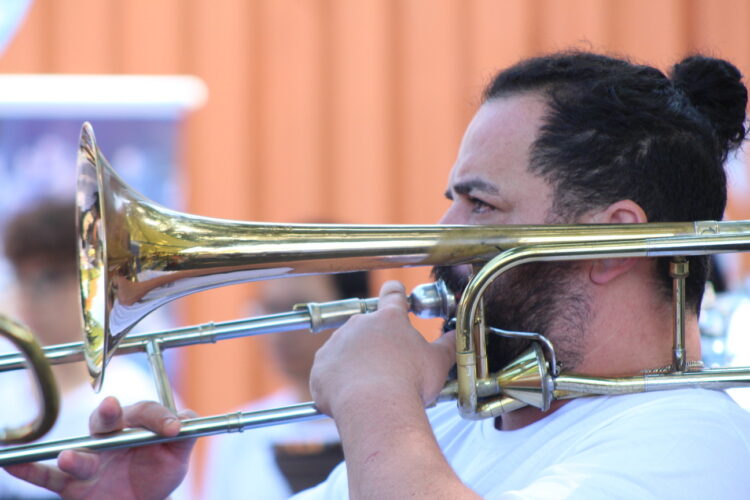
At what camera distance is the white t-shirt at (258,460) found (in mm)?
2324

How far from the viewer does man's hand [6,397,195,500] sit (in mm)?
1358

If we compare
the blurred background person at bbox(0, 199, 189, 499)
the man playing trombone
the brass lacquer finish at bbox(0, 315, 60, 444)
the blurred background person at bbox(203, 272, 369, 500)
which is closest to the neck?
the man playing trombone

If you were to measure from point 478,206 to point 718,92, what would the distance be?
50 cm

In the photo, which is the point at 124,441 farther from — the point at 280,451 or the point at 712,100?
the point at 712,100

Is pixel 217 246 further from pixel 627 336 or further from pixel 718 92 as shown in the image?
pixel 718 92

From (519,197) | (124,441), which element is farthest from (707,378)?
(124,441)


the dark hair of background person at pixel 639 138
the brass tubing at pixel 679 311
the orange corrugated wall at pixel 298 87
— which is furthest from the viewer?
the orange corrugated wall at pixel 298 87

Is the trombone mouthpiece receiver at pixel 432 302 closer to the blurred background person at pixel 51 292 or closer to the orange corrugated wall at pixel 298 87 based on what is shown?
the blurred background person at pixel 51 292

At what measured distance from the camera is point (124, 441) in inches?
53.8

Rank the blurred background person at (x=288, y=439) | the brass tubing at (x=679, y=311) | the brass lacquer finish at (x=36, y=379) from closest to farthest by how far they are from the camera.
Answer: the brass lacquer finish at (x=36, y=379)
the brass tubing at (x=679, y=311)
the blurred background person at (x=288, y=439)

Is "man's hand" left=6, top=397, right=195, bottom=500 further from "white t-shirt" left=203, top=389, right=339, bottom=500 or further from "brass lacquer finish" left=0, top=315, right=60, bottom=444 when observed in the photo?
"white t-shirt" left=203, top=389, right=339, bottom=500

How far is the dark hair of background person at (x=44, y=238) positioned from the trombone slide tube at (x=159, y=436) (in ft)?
3.28

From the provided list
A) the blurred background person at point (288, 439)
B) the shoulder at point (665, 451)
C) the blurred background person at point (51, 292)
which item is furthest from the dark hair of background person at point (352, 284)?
the shoulder at point (665, 451)

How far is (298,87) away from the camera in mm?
3133
